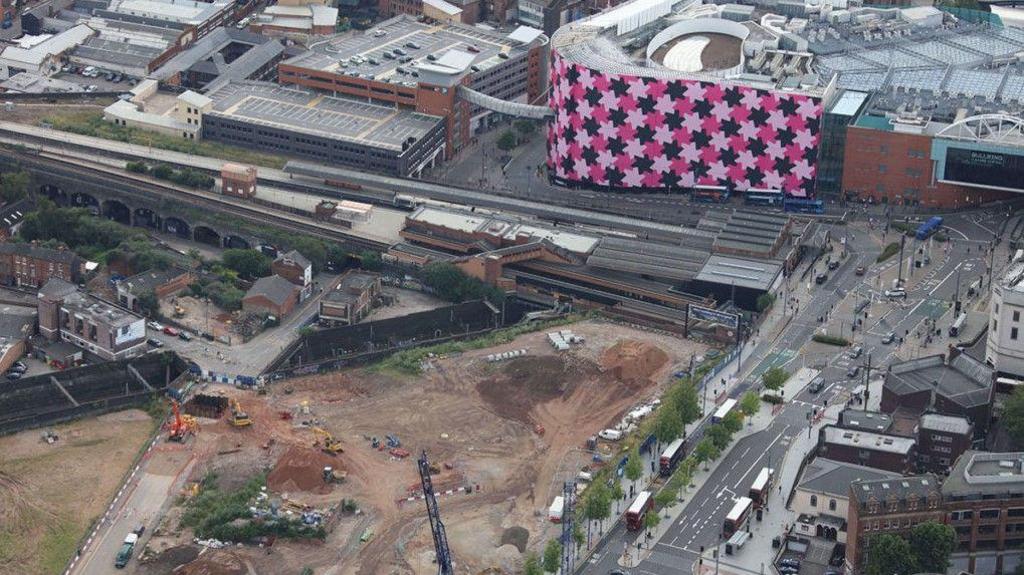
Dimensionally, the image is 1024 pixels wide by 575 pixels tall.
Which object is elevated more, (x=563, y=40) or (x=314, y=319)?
(x=563, y=40)

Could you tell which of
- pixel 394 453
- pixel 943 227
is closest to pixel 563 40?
pixel 943 227

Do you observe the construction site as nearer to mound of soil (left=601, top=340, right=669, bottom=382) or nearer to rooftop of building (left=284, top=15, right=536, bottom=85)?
mound of soil (left=601, top=340, right=669, bottom=382)

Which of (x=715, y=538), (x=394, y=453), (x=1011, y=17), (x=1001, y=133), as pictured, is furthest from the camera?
(x=1011, y=17)

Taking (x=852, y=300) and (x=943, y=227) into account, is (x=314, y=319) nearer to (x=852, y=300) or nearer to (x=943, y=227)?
(x=852, y=300)

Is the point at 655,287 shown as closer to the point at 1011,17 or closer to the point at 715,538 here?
the point at 715,538

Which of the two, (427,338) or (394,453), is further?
(427,338)

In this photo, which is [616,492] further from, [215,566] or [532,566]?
[215,566]

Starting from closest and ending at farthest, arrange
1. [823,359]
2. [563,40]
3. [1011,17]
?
[823,359]
[563,40]
[1011,17]
